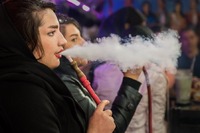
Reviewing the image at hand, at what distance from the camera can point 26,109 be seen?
30.6 inches

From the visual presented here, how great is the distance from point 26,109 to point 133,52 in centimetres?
59

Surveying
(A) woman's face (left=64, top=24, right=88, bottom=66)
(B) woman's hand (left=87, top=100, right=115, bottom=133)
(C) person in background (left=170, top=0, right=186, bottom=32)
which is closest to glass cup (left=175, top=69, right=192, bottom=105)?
(A) woman's face (left=64, top=24, right=88, bottom=66)

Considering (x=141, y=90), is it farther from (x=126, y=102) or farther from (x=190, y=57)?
(x=190, y=57)

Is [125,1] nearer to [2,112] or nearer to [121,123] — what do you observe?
[121,123]

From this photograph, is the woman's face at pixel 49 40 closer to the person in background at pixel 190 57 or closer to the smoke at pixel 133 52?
the smoke at pixel 133 52

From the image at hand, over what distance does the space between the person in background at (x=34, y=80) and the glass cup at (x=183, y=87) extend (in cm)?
153

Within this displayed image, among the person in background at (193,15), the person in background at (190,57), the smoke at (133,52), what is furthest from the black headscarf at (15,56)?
the person in background at (193,15)

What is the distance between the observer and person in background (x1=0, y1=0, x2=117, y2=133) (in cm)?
79

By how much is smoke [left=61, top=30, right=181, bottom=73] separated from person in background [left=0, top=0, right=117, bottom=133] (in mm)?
192

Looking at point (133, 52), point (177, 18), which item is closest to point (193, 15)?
point (177, 18)

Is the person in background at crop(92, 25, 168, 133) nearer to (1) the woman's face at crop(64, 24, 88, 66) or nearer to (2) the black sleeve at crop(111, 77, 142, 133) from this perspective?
(1) the woman's face at crop(64, 24, 88, 66)

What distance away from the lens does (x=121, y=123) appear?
1212mm

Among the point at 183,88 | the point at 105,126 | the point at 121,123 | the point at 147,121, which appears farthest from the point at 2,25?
the point at 183,88

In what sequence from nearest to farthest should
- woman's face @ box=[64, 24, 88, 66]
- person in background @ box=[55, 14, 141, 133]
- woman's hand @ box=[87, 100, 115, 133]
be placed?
1. woman's hand @ box=[87, 100, 115, 133]
2. person in background @ box=[55, 14, 141, 133]
3. woman's face @ box=[64, 24, 88, 66]
